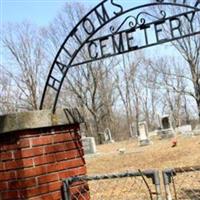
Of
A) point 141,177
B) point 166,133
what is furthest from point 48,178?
point 166,133

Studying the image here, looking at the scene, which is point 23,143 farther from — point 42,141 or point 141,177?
point 141,177

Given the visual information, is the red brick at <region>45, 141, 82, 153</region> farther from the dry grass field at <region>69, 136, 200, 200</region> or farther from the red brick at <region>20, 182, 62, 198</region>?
the dry grass field at <region>69, 136, 200, 200</region>

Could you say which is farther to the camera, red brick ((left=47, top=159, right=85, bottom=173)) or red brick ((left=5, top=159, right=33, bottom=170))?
red brick ((left=47, top=159, right=85, bottom=173))

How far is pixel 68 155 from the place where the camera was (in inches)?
158

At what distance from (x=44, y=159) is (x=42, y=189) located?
9.7 inches

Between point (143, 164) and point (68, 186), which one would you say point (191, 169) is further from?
point (143, 164)

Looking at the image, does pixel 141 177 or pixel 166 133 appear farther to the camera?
pixel 166 133

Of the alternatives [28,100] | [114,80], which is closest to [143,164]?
[28,100]

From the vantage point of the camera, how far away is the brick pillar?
364cm

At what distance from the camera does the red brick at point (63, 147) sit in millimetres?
3835

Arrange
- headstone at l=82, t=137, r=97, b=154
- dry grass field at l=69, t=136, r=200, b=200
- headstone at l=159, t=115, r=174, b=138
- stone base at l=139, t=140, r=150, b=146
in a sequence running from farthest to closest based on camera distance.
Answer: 1. headstone at l=159, t=115, r=174, b=138
2. stone base at l=139, t=140, r=150, b=146
3. headstone at l=82, t=137, r=97, b=154
4. dry grass field at l=69, t=136, r=200, b=200

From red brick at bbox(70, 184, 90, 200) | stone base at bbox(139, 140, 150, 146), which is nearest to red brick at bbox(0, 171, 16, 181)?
red brick at bbox(70, 184, 90, 200)

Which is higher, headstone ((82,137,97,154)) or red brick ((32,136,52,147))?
red brick ((32,136,52,147))

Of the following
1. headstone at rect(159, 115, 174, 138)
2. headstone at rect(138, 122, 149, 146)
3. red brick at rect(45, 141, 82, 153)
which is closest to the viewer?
red brick at rect(45, 141, 82, 153)
